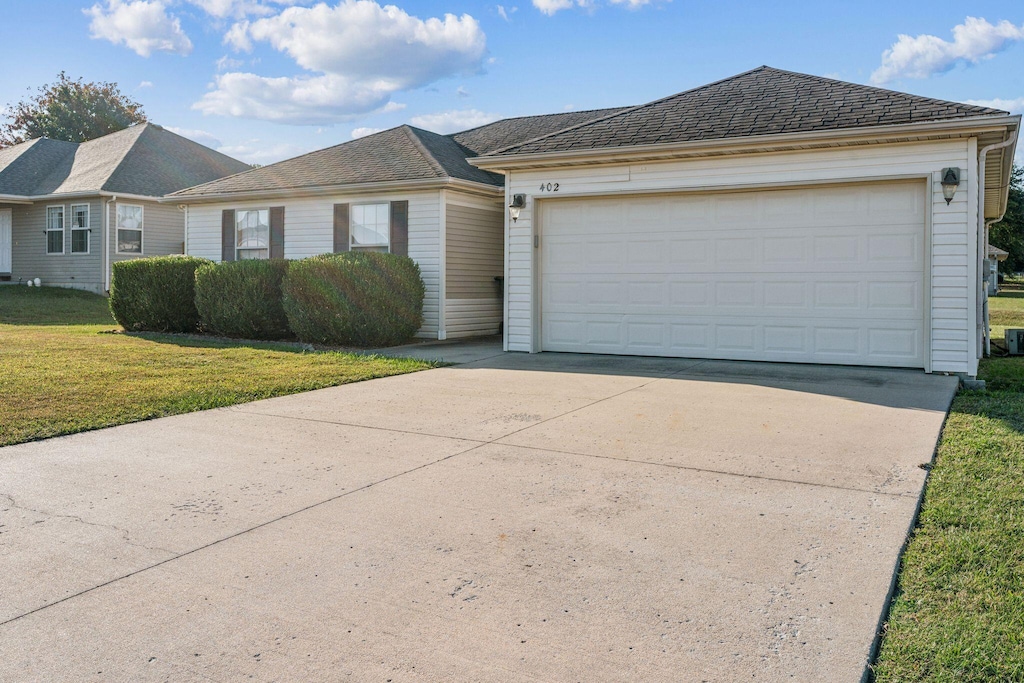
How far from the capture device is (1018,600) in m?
3.11

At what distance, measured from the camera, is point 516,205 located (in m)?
11.9

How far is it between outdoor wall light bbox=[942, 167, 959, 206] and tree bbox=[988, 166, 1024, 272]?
40.3 metres

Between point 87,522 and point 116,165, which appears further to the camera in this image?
point 116,165

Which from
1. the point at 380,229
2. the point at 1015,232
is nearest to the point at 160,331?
the point at 380,229

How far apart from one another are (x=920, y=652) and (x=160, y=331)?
1458cm

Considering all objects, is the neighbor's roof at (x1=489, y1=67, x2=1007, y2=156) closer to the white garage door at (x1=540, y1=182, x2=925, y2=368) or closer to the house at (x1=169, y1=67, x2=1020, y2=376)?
the house at (x1=169, y1=67, x2=1020, y2=376)

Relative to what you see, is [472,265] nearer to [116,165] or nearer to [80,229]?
[116,165]

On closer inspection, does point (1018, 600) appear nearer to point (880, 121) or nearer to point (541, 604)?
point (541, 604)

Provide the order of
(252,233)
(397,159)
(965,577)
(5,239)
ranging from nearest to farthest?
(965,577), (397,159), (252,233), (5,239)

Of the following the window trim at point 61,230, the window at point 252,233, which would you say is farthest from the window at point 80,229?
the window at point 252,233

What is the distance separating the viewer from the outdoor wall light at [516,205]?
39.1ft

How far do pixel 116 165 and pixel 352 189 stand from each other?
12040 mm

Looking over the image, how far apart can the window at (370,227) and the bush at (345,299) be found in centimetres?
188

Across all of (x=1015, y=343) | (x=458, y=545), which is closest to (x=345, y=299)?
(x=458, y=545)
